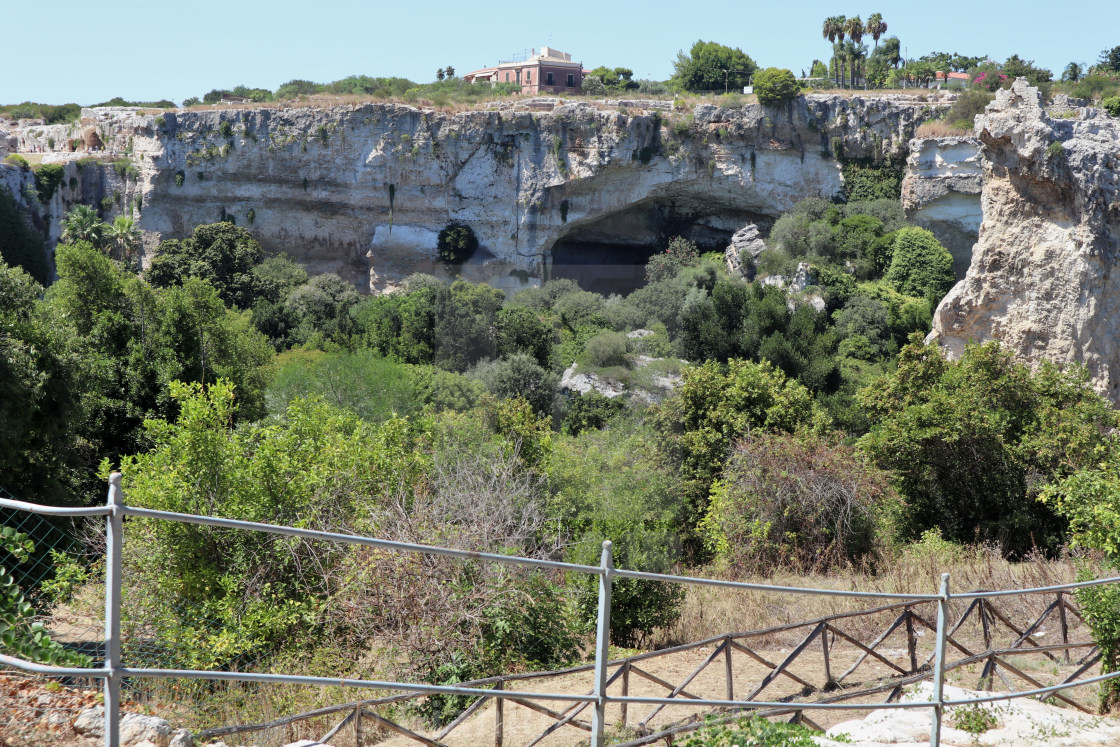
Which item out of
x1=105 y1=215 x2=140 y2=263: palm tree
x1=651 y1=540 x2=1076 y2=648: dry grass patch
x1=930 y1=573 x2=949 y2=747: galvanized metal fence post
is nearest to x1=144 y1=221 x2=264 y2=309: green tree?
x1=105 y1=215 x2=140 y2=263: palm tree

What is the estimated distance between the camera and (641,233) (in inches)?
1575

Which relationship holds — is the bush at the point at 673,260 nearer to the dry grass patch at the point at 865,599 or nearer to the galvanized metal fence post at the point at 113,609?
the dry grass patch at the point at 865,599

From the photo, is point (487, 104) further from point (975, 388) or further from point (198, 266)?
point (975, 388)

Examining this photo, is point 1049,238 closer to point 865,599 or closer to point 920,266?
point 920,266

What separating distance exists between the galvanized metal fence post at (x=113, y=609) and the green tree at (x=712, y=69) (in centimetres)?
4463

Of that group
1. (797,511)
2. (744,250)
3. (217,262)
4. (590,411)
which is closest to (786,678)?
(797,511)

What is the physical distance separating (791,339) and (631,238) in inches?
598

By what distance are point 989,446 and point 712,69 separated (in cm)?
3582

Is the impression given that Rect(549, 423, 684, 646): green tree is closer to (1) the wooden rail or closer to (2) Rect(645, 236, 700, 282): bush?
(1) the wooden rail

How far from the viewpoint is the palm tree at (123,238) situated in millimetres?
35250

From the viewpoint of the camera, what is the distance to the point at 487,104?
38344 millimetres

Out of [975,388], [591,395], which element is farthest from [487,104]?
[975,388]

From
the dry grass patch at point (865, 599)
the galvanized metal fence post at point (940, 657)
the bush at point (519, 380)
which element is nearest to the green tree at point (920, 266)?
the bush at point (519, 380)

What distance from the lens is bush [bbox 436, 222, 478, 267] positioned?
3781cm
